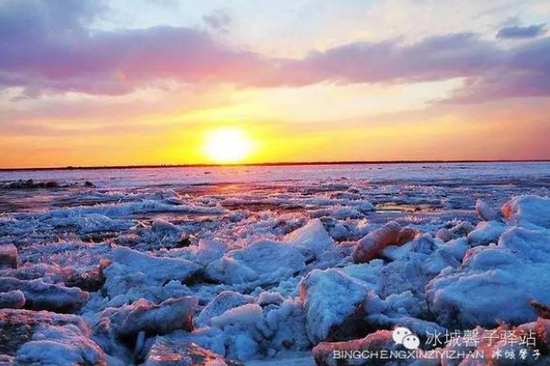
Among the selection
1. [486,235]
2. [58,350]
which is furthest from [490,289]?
[58,350]

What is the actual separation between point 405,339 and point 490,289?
47.8 inches

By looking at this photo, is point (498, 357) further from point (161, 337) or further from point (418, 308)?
point (161, 337)

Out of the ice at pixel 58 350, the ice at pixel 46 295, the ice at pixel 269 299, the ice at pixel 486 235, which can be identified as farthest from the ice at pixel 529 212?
the ice at pixel 58 350

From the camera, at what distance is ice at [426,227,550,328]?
13.8 feet

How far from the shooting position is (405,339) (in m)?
3.59

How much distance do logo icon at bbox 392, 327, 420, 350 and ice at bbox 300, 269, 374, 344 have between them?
60cm

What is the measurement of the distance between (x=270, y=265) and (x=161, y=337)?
289 centimetres

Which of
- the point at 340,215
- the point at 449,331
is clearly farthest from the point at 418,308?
the point at 340,215

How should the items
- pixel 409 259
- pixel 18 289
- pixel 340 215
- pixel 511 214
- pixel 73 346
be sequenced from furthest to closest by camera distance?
1. pixel 340 215
2. pixel 511 214
3. pixel 409 259
4. pixel 18 289
5. pixel 73 346

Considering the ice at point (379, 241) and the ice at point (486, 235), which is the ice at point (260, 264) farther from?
the ice at point (486, 235)

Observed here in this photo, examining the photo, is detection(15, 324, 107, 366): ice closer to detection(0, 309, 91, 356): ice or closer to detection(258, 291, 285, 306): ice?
detection(0, 309, 91, 356): ice

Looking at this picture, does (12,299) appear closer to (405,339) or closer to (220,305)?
(220,305)

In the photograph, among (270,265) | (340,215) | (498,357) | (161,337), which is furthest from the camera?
(340,215)

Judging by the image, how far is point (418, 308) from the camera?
4.67 meters
